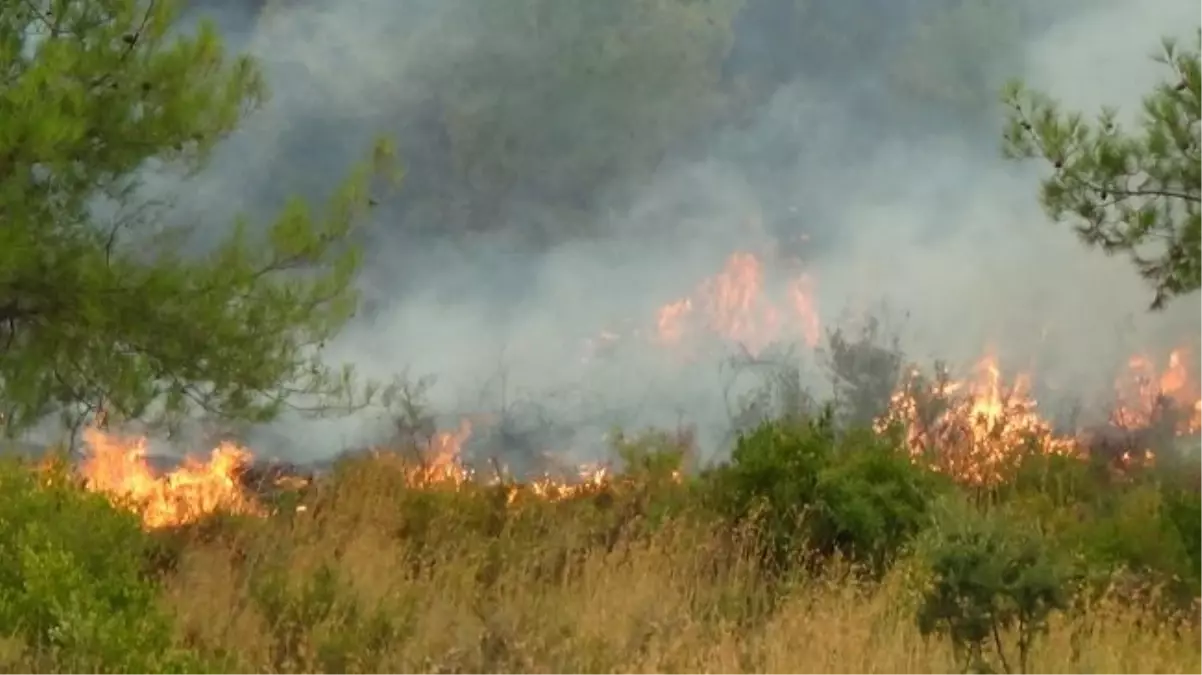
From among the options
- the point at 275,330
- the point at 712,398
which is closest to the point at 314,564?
the point at 275,330

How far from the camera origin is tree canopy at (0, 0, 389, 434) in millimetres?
5457

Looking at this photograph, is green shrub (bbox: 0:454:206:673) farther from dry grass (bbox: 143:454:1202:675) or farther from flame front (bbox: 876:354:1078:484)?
flame front (bbox: 876:354:1078:484)

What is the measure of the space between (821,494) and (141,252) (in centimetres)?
475

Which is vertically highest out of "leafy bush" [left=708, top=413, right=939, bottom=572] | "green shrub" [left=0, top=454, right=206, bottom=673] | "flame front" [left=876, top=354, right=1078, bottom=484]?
"flame front" [left=876, top=354, right=1078, bottom=484]

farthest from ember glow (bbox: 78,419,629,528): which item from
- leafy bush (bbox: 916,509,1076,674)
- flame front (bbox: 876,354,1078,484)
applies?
leafy bush (bbox: 916,509,1076,674)

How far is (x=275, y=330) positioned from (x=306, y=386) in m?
0.57

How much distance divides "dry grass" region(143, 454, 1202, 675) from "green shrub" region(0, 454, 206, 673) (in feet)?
1.88

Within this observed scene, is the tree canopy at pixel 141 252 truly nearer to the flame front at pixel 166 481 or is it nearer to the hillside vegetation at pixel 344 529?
the hillside vegetation at pixel 344 529

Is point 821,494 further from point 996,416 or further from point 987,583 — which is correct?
point 996,416

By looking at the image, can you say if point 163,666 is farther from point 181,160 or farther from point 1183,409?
point 1183,409

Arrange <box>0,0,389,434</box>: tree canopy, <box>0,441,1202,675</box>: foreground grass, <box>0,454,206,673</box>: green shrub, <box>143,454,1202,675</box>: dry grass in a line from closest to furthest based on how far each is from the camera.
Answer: <box>0,454,206,673</box>: green shrub
<box>0,441,1202,675</box>: foreground grass
<box>0,0,389,434</box>: tree canopy
<box>143,454,1202,675</box>: dry grass

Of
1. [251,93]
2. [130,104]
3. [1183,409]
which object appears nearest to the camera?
[130,104]

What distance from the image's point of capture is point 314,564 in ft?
24.6

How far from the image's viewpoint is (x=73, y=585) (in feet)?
16.4
